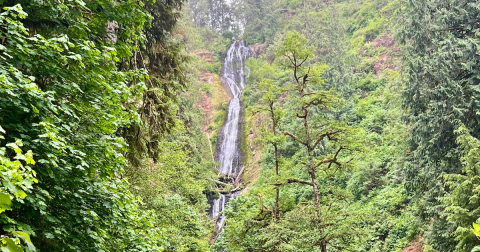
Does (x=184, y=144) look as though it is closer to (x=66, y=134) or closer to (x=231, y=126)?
(x=66, y=134)

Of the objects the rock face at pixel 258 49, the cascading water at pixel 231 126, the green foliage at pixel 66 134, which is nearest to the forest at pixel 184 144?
the green foliage at pixel 66 134

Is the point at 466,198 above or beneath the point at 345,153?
beneath

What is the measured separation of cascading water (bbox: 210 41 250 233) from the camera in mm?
24797

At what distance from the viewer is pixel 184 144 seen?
13.3 m

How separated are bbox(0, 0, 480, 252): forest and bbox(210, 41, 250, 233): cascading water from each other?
574 mm

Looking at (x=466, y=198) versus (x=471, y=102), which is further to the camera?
(x=471, y=102)

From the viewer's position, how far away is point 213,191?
84.1 ft

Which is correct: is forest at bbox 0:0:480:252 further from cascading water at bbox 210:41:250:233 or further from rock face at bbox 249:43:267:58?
rock face at bbox 249:43:267:58

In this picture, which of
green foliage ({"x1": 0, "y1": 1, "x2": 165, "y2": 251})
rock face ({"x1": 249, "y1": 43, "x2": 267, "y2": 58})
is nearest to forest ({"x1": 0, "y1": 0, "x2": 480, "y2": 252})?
green foliage ({"x1": 0, "y1": 1, "x2": 165, "y2": 251})

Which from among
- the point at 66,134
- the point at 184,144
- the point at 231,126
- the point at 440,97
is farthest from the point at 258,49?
the point at 66,134

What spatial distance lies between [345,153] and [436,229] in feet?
38.3

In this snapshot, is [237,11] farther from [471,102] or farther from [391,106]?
[471,102]

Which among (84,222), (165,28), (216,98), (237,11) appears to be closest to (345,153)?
(165,28)

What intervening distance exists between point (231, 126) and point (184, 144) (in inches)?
903
